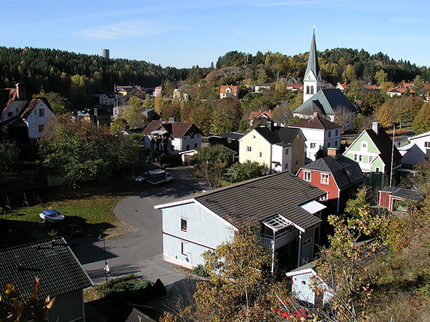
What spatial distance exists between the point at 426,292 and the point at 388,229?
170 inches

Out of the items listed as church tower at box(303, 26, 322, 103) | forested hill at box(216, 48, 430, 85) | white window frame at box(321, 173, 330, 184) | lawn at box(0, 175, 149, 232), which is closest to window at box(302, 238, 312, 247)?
white window frame at box(321, 173, 330, 184)

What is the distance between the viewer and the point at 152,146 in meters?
41.3

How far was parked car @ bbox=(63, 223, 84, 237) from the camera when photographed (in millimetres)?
21484

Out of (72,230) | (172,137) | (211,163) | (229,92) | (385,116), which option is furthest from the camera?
(229,92)

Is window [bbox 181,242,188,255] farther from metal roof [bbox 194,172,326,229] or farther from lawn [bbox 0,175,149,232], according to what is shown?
lawn [bbox 0,175,149,232]

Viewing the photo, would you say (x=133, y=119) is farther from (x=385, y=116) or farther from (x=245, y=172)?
(x=385, y=116)

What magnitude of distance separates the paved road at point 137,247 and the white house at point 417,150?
19.3 m

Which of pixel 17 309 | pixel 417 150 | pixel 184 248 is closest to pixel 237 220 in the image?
pixel 184 248

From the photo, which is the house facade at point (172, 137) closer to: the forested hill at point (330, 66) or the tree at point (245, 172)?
the tree at point (245, 172)

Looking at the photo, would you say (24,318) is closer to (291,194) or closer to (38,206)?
(291,194)

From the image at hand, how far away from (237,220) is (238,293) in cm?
720

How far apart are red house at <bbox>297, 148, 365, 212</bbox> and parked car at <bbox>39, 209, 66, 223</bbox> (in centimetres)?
1581

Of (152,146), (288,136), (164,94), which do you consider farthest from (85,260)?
(164,94)

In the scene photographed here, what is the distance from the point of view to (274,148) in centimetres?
3159
